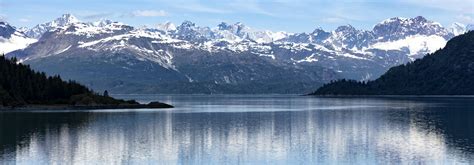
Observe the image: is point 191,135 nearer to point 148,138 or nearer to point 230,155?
point 148,138

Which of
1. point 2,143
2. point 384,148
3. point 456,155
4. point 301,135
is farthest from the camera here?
point 301,135

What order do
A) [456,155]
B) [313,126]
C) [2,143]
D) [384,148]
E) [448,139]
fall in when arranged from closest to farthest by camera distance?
[456,155], [384,148], [2,143], [448,139], [313,126]

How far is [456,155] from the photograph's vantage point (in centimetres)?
9438

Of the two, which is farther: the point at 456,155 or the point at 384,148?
the point at 384,148

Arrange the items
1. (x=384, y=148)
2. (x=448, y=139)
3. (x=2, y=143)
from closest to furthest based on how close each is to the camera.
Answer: (x=384, y=148) < (x=2, y=143) < (x=448, y=139)

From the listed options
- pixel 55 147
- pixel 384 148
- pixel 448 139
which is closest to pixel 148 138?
pixel 55 147

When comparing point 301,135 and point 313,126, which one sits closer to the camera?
point 301,135

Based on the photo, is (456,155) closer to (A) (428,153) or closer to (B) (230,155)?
(A) (428,153)

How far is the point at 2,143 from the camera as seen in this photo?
11025cm

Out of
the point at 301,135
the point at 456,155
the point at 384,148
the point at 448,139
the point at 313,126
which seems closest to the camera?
the point at 456,155

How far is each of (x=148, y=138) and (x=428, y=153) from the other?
4644cm

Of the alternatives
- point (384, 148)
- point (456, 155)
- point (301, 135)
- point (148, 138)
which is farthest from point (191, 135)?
point (456, 155)

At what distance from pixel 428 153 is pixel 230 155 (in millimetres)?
25586

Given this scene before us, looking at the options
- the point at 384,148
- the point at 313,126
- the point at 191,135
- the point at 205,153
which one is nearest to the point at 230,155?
the point at 205,153
